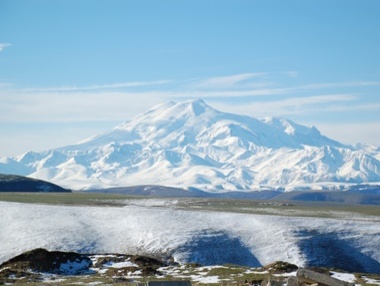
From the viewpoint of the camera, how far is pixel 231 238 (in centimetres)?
9525

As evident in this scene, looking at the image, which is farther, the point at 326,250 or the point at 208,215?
the point at 208,215

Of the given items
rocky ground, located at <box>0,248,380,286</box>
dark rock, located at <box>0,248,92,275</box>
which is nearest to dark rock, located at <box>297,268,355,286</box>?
rocky ground, located at <box>0,248,380,286</box>

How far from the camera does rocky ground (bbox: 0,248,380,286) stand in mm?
63438

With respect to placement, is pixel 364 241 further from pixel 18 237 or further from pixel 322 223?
pixel 18 237

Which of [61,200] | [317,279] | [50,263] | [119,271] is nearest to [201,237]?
[119,271]

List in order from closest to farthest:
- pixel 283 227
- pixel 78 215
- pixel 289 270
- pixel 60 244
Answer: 1. pixel 289 270
2. pixel 60 244
3. pixel 283 227
4. pixel 78 215

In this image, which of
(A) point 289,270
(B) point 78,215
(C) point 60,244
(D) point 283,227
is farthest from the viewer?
(B) point 78,215

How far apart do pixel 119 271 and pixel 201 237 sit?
2452 cm

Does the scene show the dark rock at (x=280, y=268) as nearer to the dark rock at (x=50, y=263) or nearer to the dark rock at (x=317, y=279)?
the dark rock at (x=50, y=263)

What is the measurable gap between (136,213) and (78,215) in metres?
9.10

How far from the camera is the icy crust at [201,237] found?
88250 mm

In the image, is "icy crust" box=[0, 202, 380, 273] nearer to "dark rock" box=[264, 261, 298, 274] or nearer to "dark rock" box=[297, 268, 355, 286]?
"dark rock" box=[264, 261, 298, 274]

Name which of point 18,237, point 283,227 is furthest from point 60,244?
point 283,227

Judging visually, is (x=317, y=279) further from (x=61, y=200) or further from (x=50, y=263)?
(x=61, y=200)
